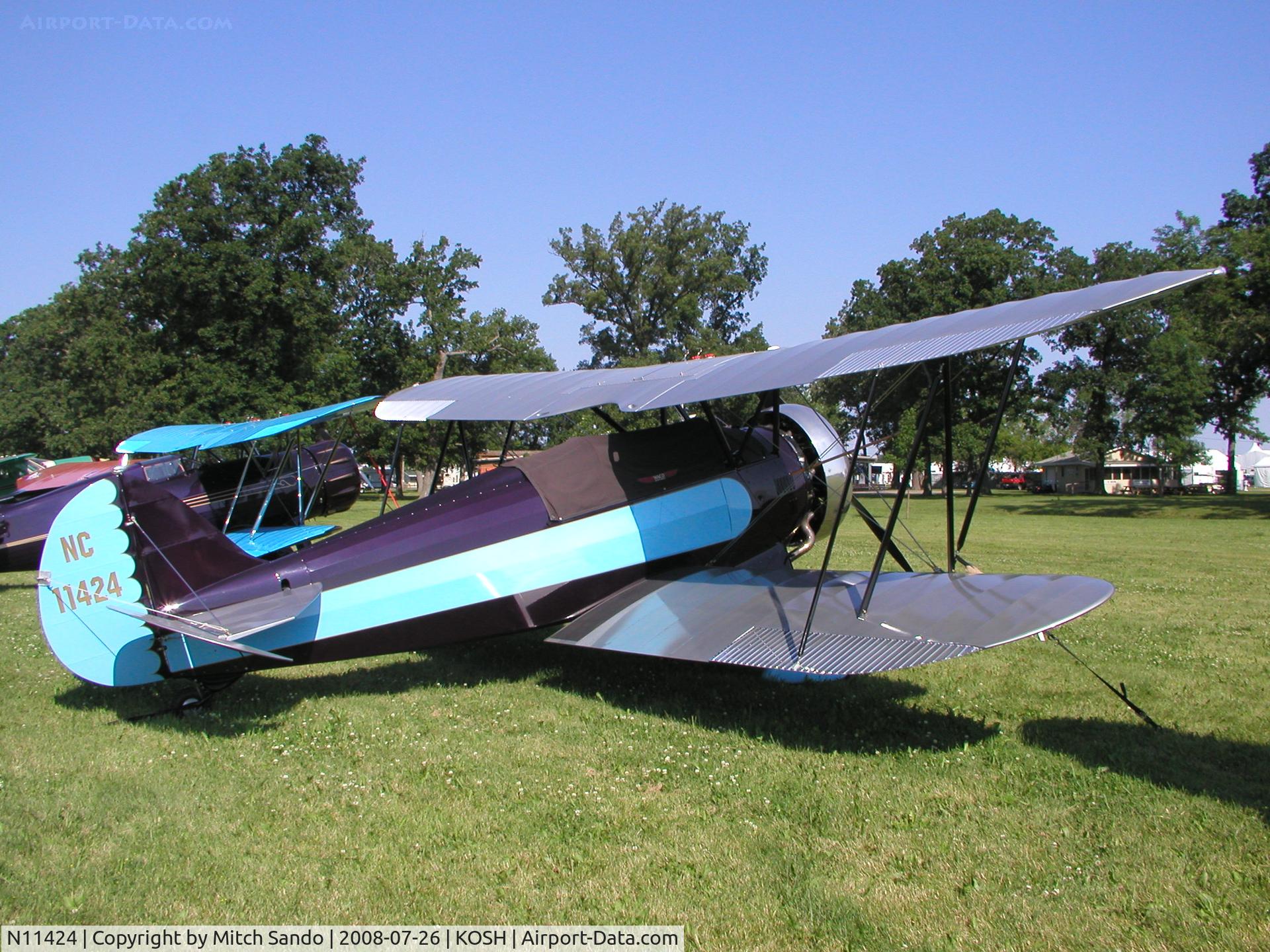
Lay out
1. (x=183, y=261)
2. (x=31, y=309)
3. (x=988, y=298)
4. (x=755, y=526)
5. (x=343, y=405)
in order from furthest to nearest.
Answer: (x=31, y=309), (x=988, y=298), (x=183, y=261), (x=343, y=405), (x=755, y=526)

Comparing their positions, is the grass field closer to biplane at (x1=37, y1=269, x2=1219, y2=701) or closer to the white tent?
biplane at (x1=37, y1=269, x2=1219, y2=701)

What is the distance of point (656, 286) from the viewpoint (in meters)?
45.3

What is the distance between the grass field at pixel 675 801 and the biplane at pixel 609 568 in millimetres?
538

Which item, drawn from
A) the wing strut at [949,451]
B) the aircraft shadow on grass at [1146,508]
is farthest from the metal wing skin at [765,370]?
the aircraft shadow on grass at [1146,508]

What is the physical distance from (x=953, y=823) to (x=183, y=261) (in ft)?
112

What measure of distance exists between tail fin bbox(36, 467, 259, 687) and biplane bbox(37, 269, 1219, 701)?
1 cm

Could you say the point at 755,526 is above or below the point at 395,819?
above

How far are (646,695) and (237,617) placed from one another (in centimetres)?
264

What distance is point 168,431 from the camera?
1439 centimetres

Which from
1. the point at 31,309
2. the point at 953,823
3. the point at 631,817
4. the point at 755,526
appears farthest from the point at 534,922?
the point at 31,309

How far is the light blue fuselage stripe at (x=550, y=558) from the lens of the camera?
222 inches

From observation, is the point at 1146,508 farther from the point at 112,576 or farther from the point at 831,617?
the point at 112,576

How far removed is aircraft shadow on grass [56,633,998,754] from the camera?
520 cm

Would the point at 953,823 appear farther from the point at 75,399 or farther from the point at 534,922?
the point at 75,399
